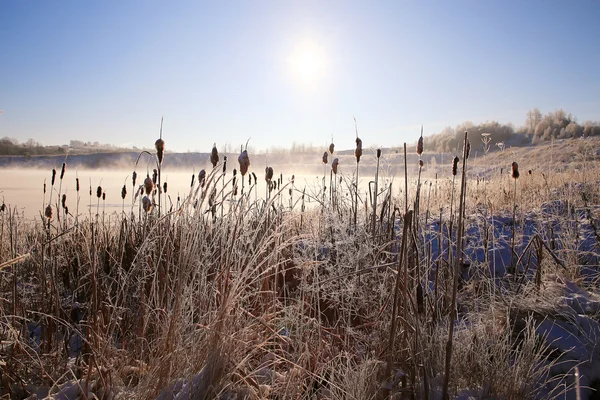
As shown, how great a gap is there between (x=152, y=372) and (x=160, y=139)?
1.07 m

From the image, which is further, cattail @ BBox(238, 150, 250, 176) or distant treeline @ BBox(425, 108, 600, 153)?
distant treeline @ BBox(425, 108, 600, 153)

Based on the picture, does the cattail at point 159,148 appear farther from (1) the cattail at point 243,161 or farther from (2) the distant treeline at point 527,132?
(2) the distant treeline at point 527,132

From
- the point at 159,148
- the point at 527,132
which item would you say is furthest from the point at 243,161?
the point at 527,132

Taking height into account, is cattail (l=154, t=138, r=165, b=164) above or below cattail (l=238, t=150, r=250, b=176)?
above

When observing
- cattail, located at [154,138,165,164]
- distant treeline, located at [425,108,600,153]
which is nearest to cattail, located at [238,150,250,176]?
cattail, located at [154,138,165,164]

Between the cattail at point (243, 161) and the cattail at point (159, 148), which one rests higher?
the cattail at point (159, 148)

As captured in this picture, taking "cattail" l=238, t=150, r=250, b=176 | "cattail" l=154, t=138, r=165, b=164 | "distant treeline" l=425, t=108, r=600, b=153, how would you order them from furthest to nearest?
"distant treeline" l=425, t=108, r=600, b=153 → "cattail" l=154, t=138, r=165, b=164 → "cattail" l=238, t=150, r=250, b=176

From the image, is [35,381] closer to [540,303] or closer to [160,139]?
[160,139]

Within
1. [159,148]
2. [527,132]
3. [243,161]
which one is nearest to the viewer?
[243,161]

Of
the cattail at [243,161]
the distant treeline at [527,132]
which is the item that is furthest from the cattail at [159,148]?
the distant treeline at [527,132]

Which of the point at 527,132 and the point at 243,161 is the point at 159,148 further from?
the point at 527,132

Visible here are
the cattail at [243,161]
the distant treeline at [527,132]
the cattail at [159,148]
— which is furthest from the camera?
the distant treeline at [527,132]

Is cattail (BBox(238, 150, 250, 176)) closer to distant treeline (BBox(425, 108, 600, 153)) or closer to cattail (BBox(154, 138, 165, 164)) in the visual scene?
cattail (BBox(154, 138, 165, 164))

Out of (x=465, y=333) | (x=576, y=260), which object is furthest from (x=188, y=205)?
(x=576, y=260)
